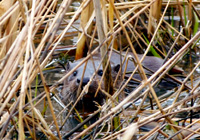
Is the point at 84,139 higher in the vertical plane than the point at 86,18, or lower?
lower

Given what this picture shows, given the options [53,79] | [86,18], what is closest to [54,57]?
[53,79]

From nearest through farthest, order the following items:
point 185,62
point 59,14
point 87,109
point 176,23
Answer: point 59,14 < point 87,109 < point 185,62 < point 176,23

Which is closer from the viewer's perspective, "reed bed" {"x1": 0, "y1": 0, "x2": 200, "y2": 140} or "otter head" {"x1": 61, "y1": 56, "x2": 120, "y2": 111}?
"reed bed" {"x1": 0, "y1": 0, "x2": 200, "y2": 140}

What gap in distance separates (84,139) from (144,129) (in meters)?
0.53

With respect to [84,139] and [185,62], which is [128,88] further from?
[84,139]

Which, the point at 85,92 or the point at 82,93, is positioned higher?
the point at 82,93

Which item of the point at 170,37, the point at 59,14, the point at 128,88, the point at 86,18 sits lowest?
the point at 128,88

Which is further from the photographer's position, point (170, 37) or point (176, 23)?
point (176, 23)

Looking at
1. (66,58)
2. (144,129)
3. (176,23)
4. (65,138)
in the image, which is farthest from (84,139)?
(176,23)

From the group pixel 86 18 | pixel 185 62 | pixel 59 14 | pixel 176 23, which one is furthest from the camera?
pixel 176 23

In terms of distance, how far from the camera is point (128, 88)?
13.8ft

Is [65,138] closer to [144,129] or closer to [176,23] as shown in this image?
[144,129]

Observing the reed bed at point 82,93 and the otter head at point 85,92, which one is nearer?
the reed bed at point 82,93

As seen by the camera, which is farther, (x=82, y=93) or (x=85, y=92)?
(x=85, y=92)
